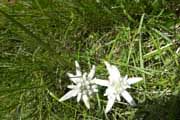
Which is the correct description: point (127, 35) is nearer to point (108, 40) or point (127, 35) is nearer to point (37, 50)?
point (108, 40)

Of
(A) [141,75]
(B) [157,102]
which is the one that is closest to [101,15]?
(A) [141,75]

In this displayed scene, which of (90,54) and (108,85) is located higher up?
(90,54)

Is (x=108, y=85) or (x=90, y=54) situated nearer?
(x=108, y=85)

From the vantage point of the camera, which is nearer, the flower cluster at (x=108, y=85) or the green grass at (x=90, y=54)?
the flower cluster at (x=108, y=85)

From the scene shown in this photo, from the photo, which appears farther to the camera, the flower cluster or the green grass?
the green grass
